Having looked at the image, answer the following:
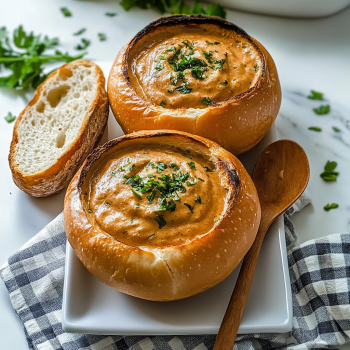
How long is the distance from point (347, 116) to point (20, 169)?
208cm

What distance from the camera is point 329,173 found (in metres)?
2.65

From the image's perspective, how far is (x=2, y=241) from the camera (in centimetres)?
243

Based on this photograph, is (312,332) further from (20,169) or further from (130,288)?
(20,169)

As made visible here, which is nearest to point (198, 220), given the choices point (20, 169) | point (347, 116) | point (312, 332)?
point (312, 332)

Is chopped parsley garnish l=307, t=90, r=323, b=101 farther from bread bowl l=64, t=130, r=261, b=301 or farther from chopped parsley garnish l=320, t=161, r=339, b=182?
bread bowl l=64, t=130, r=261, b=301

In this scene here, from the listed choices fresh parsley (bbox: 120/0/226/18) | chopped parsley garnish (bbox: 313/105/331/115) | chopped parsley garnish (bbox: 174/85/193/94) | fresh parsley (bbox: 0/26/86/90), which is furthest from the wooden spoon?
fresh parsley (bbox: 0/26/86/90)

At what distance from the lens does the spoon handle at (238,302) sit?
1.84m

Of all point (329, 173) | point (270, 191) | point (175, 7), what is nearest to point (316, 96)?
point (329, 173)

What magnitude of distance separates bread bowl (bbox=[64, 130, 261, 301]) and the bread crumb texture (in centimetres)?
51

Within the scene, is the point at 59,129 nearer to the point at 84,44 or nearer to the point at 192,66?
the point at 192,66

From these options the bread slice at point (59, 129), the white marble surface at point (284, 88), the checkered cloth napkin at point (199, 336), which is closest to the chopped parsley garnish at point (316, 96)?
the white marble surface at point (284, 88)

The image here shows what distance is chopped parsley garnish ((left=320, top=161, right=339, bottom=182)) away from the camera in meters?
2.62

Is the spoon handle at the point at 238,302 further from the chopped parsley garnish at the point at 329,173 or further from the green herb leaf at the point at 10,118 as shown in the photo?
the green herb leaf at the point at 10,118

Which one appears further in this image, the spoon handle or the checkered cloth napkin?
the checkered cloth napkin
